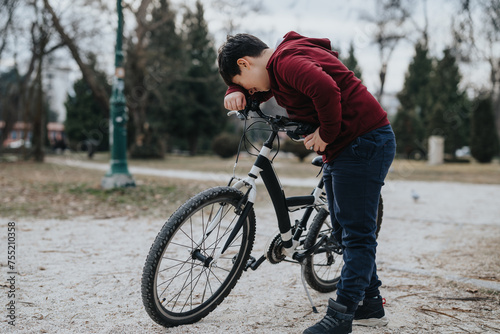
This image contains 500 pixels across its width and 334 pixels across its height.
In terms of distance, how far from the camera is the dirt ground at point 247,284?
2.30 meters

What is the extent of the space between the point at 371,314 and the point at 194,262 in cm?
101

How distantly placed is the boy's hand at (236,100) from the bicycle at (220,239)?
0.07 meters

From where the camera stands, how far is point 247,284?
2975 mm

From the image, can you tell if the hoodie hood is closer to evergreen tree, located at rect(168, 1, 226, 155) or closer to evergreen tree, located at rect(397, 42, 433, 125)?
evergreen tree, located at rect(168, 1, 226, 155)

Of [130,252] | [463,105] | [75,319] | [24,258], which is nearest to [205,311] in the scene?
[75,319]

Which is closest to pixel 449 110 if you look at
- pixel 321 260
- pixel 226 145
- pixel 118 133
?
pixel 226 145

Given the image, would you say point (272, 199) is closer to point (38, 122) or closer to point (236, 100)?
point (236, 100)

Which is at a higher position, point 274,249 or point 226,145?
point 226,145

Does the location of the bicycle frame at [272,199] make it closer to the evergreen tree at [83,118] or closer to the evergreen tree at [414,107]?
the evergreen tree at [414,107]

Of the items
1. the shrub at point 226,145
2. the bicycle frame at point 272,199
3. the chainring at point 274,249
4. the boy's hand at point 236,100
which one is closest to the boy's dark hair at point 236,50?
the boy's hand at point 236,100

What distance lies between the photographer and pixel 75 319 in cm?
229

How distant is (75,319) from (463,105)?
114 feet

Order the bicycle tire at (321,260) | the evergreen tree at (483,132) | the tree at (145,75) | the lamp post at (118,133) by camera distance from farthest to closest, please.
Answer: the evergreen tree at (483,132), the tree at (145,75), the lamp post at (118,133), the bicycle tire at (321,260)

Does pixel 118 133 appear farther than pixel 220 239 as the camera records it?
Yes
